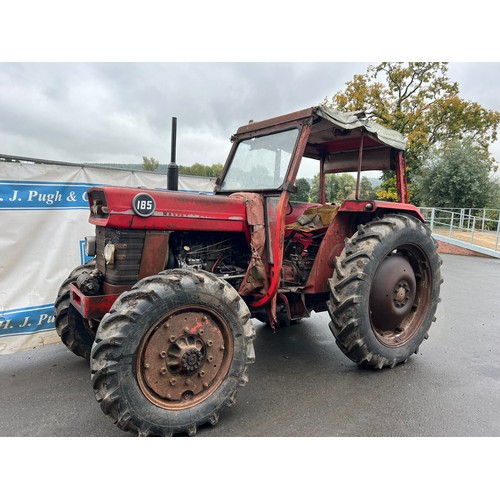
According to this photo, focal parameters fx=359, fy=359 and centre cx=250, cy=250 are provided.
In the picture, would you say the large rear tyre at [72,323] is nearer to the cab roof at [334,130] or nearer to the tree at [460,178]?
the cab roof at [334,130]

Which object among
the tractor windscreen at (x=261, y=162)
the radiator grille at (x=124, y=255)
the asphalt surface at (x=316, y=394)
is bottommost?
the asphalt surface at (x=316, y=394)

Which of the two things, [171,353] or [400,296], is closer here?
[171,353]

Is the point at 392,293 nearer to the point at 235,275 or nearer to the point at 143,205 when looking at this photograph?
the point at 235,275

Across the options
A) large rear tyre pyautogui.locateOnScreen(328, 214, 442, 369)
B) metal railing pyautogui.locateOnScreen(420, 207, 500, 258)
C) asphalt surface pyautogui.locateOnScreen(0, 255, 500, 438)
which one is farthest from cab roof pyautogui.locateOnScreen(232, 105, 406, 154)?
metal railing pyautogui.locateOnScreen(420, 207, 500, 258)

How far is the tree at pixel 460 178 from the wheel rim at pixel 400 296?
1936 cm

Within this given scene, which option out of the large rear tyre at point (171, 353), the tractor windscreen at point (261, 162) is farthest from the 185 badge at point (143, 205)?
the tractor windscreen at point (261, 162)

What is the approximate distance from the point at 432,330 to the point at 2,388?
17.5 ft

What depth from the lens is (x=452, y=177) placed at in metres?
20.7

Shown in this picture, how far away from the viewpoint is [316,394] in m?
3.33

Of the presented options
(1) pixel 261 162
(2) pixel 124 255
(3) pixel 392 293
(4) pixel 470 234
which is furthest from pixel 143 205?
(4) pixel 470 234

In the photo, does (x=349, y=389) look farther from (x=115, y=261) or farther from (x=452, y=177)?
(x=452, y=177)

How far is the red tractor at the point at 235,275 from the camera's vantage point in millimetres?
2525

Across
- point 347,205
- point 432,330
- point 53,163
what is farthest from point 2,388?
point 432,330

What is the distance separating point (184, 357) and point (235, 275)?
1.09m
